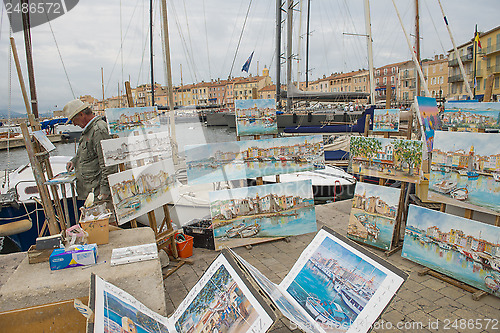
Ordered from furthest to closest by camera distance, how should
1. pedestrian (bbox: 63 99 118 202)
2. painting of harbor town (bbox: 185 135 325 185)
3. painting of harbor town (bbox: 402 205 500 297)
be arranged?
1. painting of harbor town (bbox: 185 135 325 185)
2. pedestrian (bbox: 63 99 118 202)
3. painting of harbor town (bbox: 402 205 500 297)

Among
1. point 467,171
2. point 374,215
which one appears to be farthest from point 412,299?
point 467,171

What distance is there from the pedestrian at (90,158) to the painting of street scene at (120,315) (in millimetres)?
1922

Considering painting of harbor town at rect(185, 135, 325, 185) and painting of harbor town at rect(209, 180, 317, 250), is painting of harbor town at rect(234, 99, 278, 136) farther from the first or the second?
painting of harbor town at rect(209, 180, 317, 250)

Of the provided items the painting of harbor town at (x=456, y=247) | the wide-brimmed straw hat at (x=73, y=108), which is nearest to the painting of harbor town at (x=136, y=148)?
the wide-brimmed straw hat at (x=73, y=108)

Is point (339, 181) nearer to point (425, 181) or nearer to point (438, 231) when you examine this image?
point (425, 181)

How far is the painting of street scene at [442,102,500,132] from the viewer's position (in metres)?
4.09

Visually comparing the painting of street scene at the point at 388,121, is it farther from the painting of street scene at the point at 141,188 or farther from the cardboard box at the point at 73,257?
the cardboard box at the point at 73,257

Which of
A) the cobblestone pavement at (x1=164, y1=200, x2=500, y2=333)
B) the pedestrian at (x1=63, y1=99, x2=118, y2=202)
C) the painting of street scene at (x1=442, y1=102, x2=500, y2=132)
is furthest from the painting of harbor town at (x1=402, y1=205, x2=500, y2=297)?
the pedestrian at (x1=63, y1=99, x2=118, y2=202)

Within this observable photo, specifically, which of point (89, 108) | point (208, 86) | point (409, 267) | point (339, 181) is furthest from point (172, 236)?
point (208, 86)

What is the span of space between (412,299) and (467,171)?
1.53 meters

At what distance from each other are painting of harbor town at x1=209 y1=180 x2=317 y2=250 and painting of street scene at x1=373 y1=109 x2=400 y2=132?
5.88 feet

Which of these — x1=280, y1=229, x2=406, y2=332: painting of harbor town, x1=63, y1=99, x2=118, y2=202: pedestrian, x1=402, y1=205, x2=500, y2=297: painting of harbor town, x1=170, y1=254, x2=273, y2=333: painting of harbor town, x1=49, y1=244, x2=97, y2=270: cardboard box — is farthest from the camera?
x1=63, y1=99, x2=118, y2=202: pedestrian

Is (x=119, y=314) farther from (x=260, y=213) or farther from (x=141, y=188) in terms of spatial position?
(x=260, y=213)

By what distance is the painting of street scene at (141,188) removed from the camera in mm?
3531
